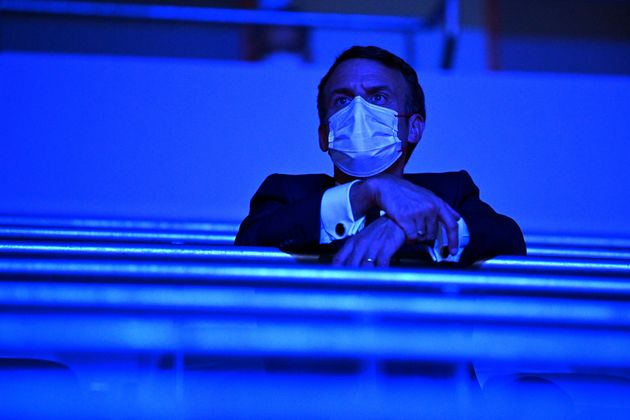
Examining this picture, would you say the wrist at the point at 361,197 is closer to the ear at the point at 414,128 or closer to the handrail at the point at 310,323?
the ear at the point at 414,128

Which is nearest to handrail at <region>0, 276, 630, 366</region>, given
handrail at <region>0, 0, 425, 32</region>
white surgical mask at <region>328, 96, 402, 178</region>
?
white surgical mask at <region>328, 96, 402, 178</region>

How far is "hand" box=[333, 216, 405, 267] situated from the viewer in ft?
2.84

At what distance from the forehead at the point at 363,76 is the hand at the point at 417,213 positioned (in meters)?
0.31

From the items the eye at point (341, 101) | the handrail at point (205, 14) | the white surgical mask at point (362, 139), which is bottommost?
the white surgical mask at point (362, 139)

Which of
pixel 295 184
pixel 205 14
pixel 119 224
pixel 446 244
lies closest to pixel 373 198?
pixel 446 244

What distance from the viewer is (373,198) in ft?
3.21

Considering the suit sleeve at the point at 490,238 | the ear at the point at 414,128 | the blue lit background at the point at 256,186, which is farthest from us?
the ear at the point at 414,128

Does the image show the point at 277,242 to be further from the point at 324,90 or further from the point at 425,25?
the point at 425,25

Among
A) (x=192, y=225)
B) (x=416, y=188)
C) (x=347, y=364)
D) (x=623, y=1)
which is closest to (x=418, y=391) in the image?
(x=347, y=364)

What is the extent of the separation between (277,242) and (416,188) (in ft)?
0.73

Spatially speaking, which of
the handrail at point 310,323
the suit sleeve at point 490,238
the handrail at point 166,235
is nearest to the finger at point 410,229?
the suit sleeve at point 490,238

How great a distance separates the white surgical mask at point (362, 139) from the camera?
114 centimetres

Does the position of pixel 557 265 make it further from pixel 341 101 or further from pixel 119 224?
pixel 119 224

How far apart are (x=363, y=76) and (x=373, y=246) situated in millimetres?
443
